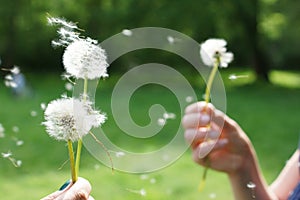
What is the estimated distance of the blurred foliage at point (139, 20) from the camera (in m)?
7.59

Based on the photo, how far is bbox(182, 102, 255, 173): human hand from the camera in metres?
0.73

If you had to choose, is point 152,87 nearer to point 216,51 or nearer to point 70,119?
point 216,51

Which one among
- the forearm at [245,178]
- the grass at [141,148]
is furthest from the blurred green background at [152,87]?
the forearm at [245,178]

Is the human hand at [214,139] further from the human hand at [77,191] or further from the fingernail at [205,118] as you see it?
the human hand at [77,191]

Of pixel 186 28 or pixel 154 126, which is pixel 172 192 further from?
pixel 186 28

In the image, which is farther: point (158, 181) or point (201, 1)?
point (201, 1)

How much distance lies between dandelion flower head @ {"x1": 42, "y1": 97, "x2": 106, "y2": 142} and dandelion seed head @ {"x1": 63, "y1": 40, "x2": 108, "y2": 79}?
0.07 feet

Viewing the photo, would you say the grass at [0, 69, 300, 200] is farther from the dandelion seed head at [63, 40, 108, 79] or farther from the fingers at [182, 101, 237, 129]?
the dandelion seed head at [63, 40, 108, 79]

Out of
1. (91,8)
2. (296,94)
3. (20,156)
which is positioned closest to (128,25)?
(91,8)

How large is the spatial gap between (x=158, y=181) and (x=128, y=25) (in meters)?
4.80

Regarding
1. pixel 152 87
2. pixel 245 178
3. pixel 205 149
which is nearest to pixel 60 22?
pixel 205 149

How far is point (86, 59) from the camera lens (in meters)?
0.43

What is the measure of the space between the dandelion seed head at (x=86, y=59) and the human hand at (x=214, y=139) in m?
0.30

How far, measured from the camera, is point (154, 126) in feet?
2.29
